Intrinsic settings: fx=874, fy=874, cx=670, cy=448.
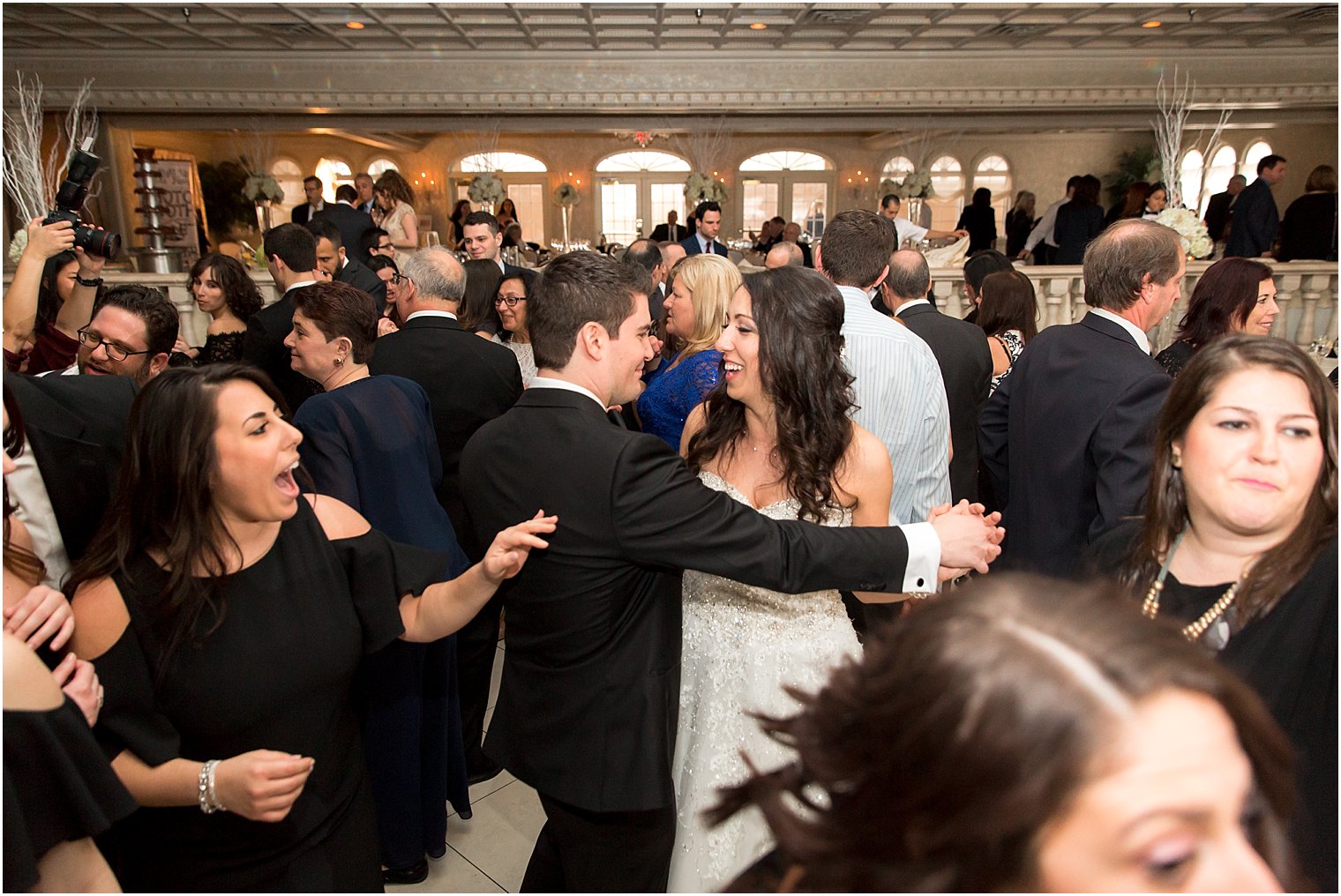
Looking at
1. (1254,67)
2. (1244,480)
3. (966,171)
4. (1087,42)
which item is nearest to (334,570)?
(1244,480)

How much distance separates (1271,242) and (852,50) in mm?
5229

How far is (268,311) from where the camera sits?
344 centimetres

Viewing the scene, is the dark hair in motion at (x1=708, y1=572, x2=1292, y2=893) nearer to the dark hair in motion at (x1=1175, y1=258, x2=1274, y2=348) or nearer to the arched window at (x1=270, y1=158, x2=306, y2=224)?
the dark hair in motion at (x1=1175, y1=258, x2=1274, y2=348)

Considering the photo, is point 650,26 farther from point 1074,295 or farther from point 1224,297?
point 1224,297

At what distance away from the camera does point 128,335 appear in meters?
2.48

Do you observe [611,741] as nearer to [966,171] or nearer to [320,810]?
[320,810]

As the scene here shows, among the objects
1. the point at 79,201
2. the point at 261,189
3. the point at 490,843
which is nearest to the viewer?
the point at 490,843

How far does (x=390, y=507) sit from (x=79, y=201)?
1.49 meters

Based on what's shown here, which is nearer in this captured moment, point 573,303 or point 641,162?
point 573,303

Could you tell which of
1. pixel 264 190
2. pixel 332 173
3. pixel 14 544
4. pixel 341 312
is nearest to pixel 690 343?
pixel 341 312

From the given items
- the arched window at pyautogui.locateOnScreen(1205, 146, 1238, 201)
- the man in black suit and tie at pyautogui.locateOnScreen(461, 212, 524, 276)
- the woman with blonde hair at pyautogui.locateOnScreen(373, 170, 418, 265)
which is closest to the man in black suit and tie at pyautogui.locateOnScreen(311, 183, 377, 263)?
the woman with blonde hair at pyautogui.locateOnScreen(373, 170, 418, 265)

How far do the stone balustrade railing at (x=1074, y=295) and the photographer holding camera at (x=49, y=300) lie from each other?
3210mm

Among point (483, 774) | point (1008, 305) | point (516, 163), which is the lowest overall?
point (483, 774)

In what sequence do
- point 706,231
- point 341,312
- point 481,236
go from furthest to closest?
point 706,231 → point 481,236 → point 341,312
